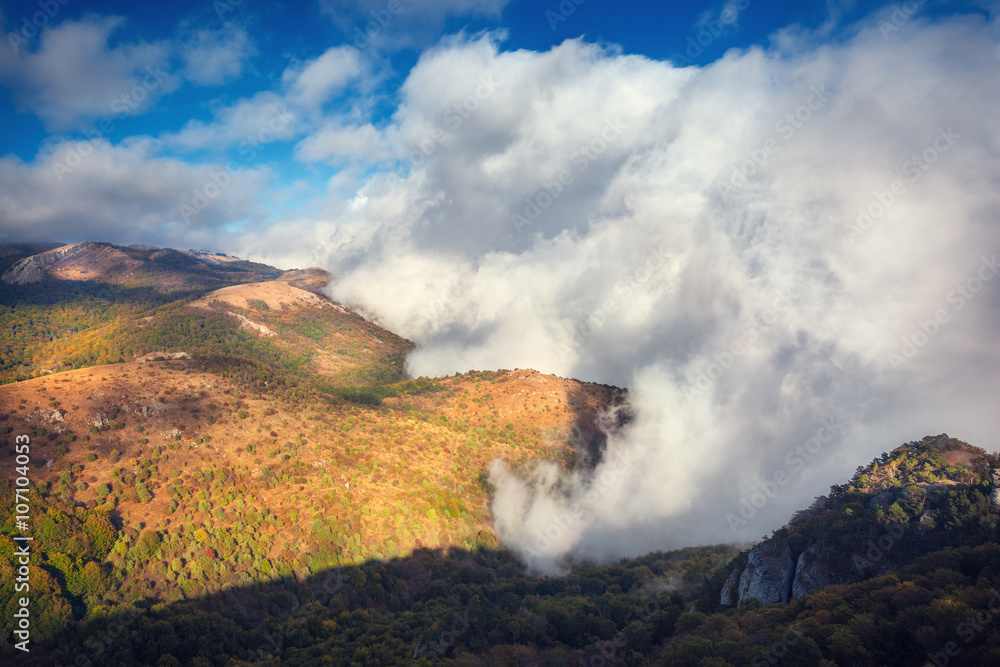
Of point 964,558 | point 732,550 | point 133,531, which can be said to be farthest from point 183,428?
point 732,550

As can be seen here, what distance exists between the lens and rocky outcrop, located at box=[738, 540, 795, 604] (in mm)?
56344

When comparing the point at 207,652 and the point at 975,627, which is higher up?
the point at 975,627

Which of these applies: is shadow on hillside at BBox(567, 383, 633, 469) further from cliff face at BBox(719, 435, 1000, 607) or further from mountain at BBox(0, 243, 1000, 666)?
cliff face at BBox(719, 435, 1000, 607)

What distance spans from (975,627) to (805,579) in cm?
2612

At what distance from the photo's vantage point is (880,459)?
3280 inches

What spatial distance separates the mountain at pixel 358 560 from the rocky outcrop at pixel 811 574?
27cm

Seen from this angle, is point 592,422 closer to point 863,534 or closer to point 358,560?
point 863,534

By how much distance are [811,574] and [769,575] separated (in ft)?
16.7

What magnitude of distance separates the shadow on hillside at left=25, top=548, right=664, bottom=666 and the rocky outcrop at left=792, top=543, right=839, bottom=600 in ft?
90.4

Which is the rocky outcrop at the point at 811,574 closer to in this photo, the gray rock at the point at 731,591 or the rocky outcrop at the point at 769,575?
the rocky outcrop at the point at 769,575

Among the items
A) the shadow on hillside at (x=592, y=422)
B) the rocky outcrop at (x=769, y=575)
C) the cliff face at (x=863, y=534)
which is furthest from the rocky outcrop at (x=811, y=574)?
the shadow on hillside at (x=592, y=422)

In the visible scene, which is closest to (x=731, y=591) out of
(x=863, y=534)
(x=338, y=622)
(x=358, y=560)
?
(x=863, y=534)

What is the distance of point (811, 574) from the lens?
179 feet

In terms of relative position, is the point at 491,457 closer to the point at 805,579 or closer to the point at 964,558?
the point at 805,579
